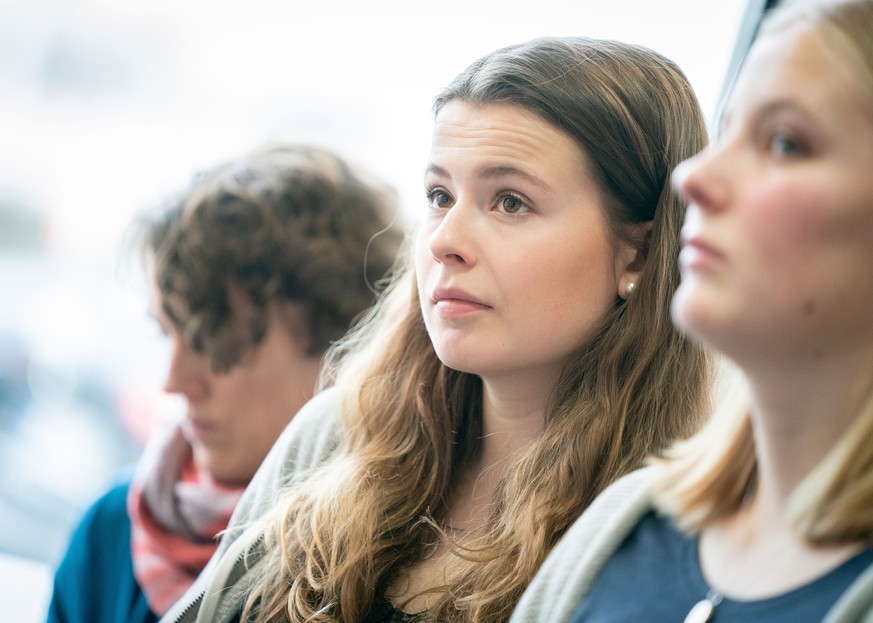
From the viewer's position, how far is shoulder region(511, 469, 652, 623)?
3.30ft

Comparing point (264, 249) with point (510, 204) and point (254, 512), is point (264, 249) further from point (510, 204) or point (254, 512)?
point (510, 204)

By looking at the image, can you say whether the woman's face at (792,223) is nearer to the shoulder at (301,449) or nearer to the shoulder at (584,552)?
the shoulder at (584,552)

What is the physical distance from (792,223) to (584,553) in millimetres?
402

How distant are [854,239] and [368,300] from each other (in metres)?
1.22

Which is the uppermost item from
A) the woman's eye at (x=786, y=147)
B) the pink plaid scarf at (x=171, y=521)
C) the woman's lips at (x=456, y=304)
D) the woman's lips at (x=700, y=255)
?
the woman's eye at (x=786, y=147)

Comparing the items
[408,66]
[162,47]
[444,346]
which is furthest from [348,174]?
[162,47]

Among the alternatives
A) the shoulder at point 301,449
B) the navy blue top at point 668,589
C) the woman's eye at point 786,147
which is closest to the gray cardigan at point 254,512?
the shoulder at point 301,449

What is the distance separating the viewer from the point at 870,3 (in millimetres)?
852

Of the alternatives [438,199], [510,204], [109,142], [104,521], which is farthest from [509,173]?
[109,142]

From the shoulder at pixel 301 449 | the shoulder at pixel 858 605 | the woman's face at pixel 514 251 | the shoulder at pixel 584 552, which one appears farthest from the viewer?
the shoulder at pixel 301 449

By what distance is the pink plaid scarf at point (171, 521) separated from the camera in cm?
178

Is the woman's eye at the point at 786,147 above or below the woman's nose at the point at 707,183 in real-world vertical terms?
above

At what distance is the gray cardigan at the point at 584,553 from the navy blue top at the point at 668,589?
0.01m

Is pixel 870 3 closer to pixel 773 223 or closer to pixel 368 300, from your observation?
pixel 773 223
